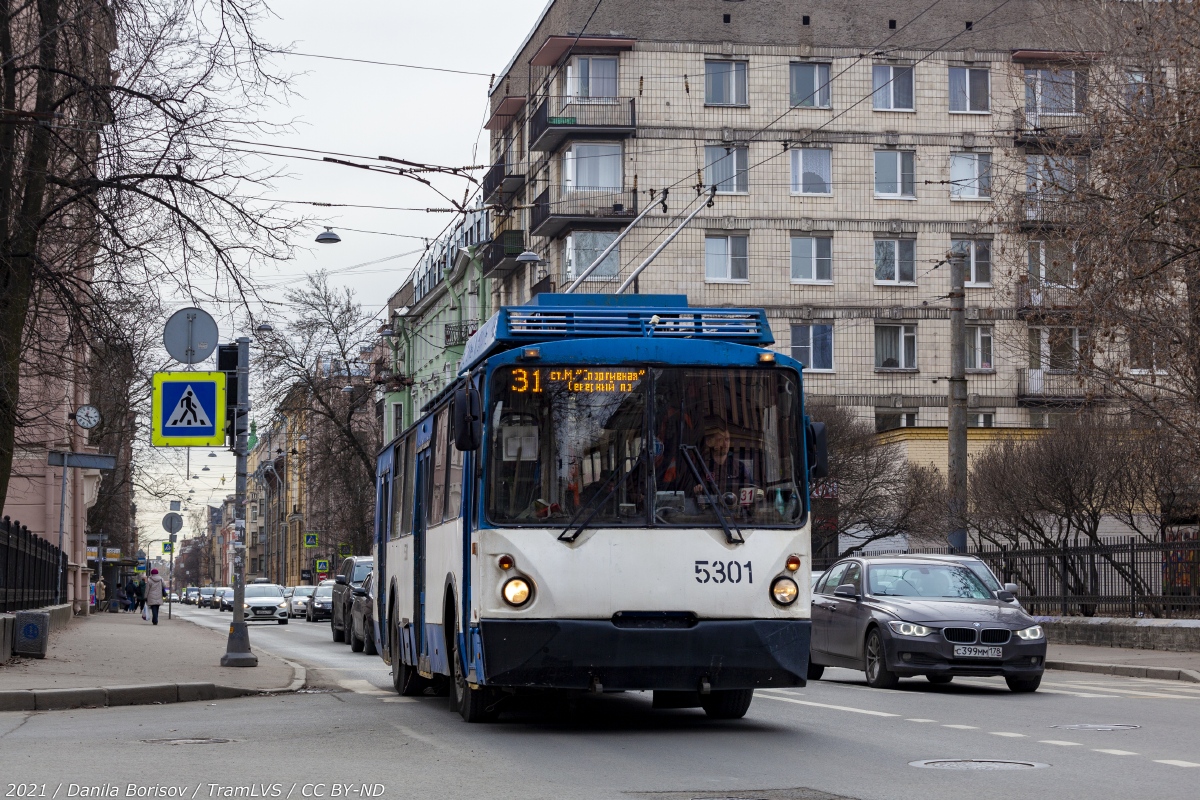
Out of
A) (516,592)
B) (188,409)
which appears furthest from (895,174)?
(516,592)

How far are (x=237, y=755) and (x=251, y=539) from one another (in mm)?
184932

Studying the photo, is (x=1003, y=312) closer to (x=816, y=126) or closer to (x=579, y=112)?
(x=816, y=126)

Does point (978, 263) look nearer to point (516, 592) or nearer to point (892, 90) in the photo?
point (892, 90)

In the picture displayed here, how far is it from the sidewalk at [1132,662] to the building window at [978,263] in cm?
3017

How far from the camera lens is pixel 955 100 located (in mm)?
54906

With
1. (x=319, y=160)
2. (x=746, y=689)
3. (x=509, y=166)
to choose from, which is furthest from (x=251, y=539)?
(x=746, y=689)

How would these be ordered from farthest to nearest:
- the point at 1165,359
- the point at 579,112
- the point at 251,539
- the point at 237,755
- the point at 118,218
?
the point at 251,539
the point at 579,112
the point at 1165,359
the point at 118,218
the point at 237,755

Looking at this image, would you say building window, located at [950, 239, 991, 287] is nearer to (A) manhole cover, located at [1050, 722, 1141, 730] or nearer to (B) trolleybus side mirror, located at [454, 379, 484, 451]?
(A) manhole cover, located at [1050, 722, 1141, 730]

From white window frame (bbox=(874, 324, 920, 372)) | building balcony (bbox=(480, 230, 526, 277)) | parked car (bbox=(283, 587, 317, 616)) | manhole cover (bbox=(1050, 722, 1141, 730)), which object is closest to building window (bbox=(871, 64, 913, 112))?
white window frame (bbox=(874, 324, 920, 372))

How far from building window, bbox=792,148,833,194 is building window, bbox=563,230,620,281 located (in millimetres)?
6215

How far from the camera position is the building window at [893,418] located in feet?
178

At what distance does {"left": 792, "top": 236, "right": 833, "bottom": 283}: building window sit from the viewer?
5406 centimetres

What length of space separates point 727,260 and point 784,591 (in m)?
42.1

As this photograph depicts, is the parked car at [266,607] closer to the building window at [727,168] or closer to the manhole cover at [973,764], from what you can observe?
the building window at [727,168]
